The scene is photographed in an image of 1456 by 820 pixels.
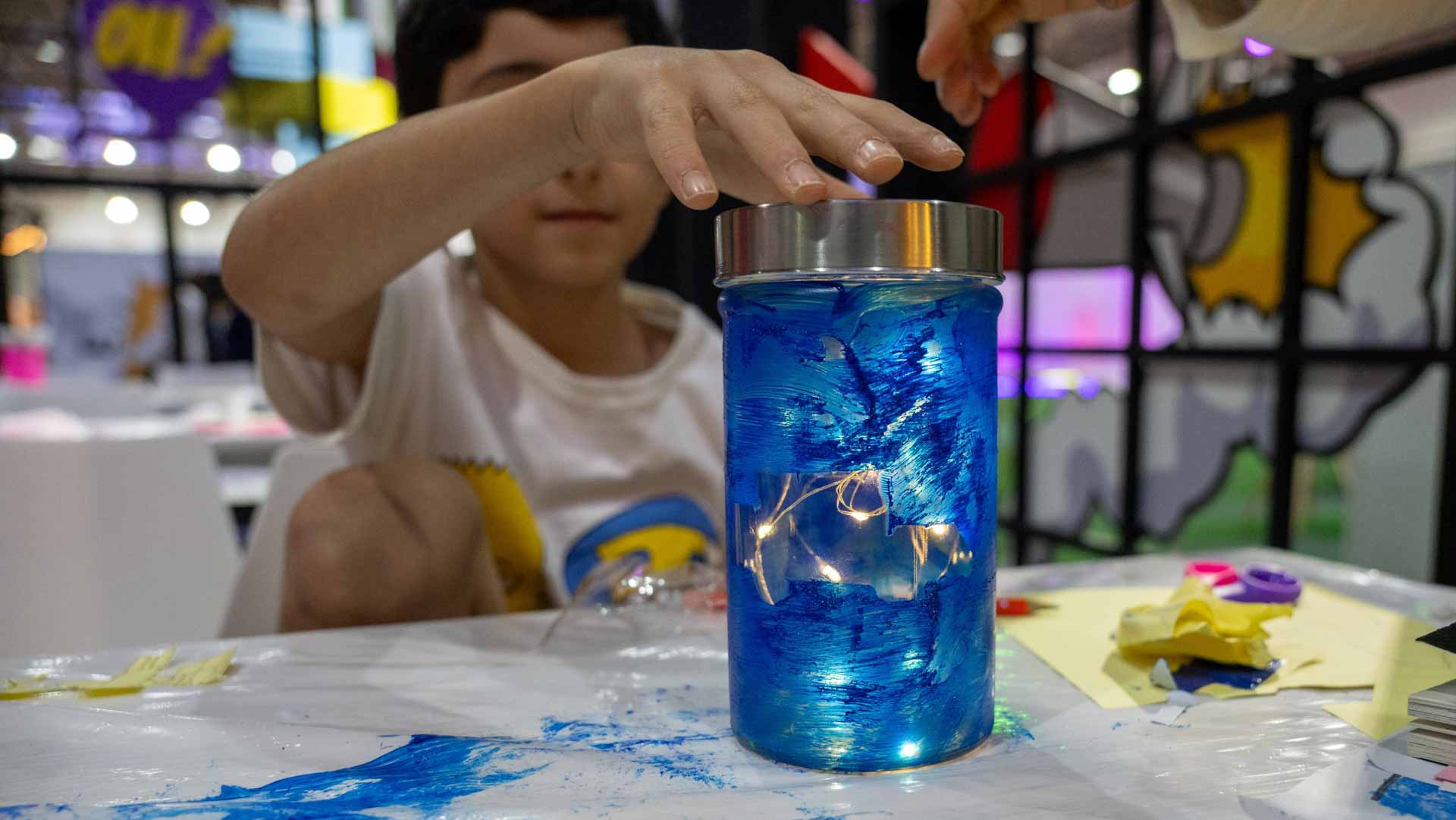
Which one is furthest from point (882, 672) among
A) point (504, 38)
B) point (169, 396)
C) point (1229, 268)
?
point (169, 396)

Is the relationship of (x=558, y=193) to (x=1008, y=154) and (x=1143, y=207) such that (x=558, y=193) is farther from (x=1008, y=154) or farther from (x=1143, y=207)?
(x=1008, y=154)

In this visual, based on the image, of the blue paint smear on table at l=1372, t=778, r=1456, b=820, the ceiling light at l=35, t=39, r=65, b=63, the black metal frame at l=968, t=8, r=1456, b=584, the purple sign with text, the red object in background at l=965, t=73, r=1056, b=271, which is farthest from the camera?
the ceiling light at l=35, t=39, r=65, b=63

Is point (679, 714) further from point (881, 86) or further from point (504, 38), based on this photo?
point (881, 86)

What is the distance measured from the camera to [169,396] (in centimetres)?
317

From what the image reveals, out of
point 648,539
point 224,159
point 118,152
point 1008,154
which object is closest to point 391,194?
point 648,539

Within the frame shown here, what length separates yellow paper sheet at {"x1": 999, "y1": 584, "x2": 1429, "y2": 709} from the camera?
544mm

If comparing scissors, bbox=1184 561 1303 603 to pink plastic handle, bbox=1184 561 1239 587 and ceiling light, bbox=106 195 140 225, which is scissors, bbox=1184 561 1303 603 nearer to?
pink plastic handle, bbox=1184 561 1239 587

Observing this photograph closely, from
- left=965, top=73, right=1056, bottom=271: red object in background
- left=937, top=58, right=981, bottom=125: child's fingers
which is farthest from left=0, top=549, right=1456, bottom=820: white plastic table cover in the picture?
left=965, top=73, right=1056, bottom=271: red object in background

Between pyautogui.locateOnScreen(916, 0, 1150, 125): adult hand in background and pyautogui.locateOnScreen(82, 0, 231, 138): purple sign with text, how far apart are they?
12.2 feet

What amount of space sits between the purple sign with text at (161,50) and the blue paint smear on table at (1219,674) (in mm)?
4083

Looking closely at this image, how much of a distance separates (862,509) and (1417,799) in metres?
0.29

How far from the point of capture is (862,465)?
0.40 m

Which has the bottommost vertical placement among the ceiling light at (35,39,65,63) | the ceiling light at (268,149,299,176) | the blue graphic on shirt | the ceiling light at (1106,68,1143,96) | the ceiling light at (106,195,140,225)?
the blue graphic on shirt

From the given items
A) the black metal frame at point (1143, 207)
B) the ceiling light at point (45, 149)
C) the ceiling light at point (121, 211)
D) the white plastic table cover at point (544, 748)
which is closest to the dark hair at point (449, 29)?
the black metal frame at point (1143, 207)
